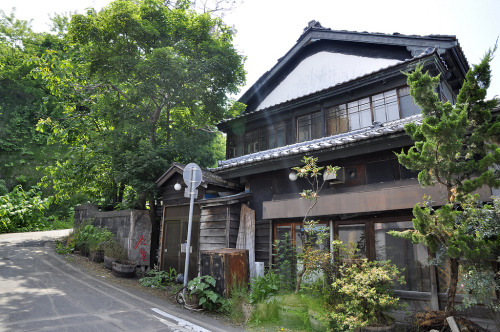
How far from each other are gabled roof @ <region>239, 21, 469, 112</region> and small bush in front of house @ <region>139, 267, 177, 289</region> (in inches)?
323

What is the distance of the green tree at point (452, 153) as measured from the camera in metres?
4.70

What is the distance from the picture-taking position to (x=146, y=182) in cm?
1223

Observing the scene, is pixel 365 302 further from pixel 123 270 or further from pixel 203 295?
pixel 123 270

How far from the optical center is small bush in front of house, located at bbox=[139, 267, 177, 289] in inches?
384

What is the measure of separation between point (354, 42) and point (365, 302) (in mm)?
9868

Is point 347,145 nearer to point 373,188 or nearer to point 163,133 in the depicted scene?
point 373,188

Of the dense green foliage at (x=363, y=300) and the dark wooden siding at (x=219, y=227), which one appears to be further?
the dark wooden siding at (x=219, y=227)

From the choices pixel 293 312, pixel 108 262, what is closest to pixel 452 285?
pixel 293 312

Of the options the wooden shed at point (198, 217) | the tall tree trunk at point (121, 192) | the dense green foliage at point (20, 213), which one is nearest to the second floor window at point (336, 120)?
the wooden shed at point (198, 217)

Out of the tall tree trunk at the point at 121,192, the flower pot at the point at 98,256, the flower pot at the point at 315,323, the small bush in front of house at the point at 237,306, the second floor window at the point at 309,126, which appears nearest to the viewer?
the flower pot at the point at 315,323

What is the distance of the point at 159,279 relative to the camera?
33.4 ft

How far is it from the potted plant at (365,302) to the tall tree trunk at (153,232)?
9363 mm

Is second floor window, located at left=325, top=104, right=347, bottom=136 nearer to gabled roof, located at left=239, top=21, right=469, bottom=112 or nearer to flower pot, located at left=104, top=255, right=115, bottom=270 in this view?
gabled roof, located at left=239, top=21, right=469, bottom=112

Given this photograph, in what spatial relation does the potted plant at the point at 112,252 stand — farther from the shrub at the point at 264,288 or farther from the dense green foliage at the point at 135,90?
the shrub at the point at 264,288
